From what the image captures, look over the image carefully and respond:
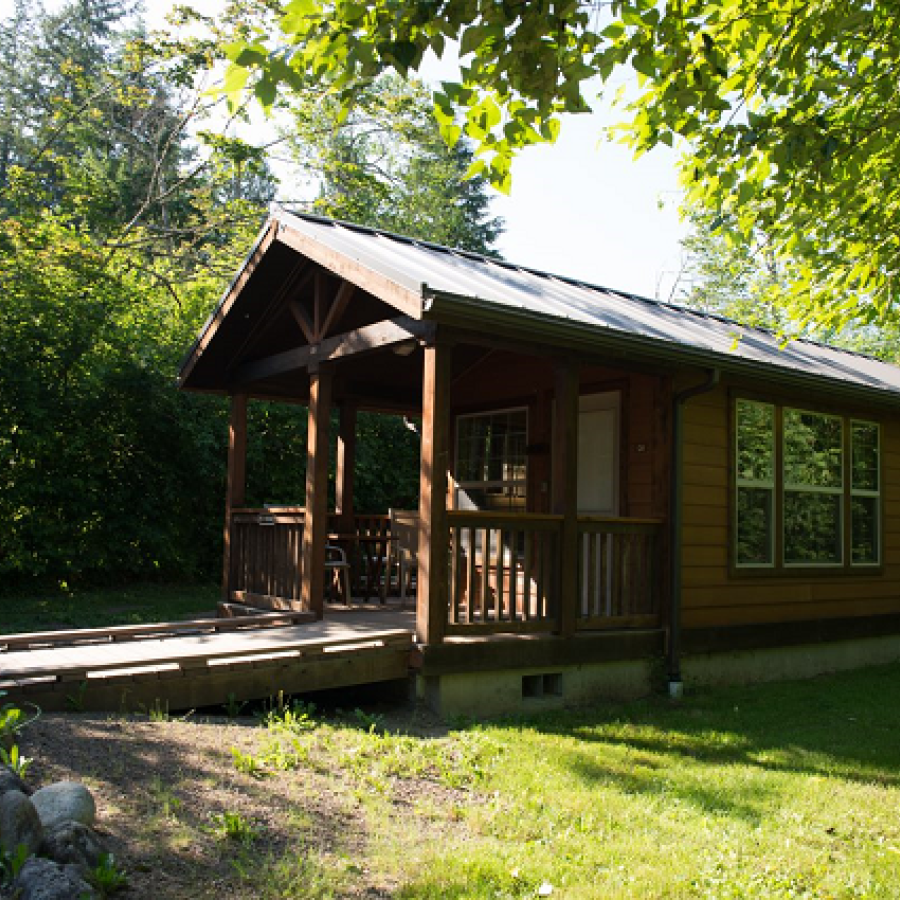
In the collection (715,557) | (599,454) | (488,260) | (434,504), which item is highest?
(488,260)

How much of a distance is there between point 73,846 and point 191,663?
2.60 metres

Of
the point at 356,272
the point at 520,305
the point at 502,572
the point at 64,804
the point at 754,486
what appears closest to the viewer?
the point at 64,804

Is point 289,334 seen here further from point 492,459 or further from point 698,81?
point 698,81

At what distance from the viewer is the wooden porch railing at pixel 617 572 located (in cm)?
763

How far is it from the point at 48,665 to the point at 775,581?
6960 mm

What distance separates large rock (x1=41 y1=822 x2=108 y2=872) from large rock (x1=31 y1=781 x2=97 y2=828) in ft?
0.25

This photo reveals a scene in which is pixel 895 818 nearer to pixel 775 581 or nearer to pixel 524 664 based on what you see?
pixel 524 664

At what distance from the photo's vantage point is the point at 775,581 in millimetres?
9312

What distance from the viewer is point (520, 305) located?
257 inches

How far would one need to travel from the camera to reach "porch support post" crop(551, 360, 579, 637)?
730 cm

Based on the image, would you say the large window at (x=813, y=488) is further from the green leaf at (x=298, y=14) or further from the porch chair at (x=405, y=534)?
the green leaf at (x=298, y=14)

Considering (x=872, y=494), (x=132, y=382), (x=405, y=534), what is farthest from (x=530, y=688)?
(x=132, y=382)

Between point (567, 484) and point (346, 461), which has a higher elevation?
point (346, 461)

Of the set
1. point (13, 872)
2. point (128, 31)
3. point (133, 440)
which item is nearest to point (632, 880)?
point (13, 872)
